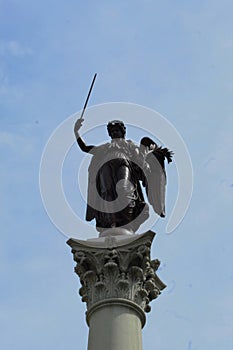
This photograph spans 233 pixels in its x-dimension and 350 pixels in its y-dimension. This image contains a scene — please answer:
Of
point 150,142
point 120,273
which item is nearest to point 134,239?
point 120,273

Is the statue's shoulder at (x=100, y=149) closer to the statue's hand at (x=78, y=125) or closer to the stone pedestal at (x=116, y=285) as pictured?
the statue's hand at (x=78, y=125)

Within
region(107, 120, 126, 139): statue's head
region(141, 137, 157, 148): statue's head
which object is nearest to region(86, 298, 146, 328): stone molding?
region(141, 137, 157, 148): statue's head

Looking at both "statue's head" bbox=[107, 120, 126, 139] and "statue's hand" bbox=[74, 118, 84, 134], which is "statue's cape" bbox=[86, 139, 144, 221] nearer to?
"statue's head" bbox=[107, 120, 126, 139]

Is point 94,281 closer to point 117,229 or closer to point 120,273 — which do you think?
point 120,273

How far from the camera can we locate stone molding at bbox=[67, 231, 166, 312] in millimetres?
18781

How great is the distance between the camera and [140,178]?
2258 centimetres

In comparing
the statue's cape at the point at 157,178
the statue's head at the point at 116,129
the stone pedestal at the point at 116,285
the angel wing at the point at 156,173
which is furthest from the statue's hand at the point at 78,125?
the stone pedestal at the point at 116,285

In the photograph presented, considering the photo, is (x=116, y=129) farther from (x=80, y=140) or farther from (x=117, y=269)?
(x=117, y=269)

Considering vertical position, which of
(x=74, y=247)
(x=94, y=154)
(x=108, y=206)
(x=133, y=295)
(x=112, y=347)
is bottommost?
(x=112, y=347)

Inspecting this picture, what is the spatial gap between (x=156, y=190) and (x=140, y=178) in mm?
627

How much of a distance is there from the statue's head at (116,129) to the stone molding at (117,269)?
4591 mm

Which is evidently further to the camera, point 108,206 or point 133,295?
point 108,206

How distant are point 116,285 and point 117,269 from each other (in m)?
0.45

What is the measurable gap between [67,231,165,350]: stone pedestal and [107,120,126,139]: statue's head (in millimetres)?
4484
